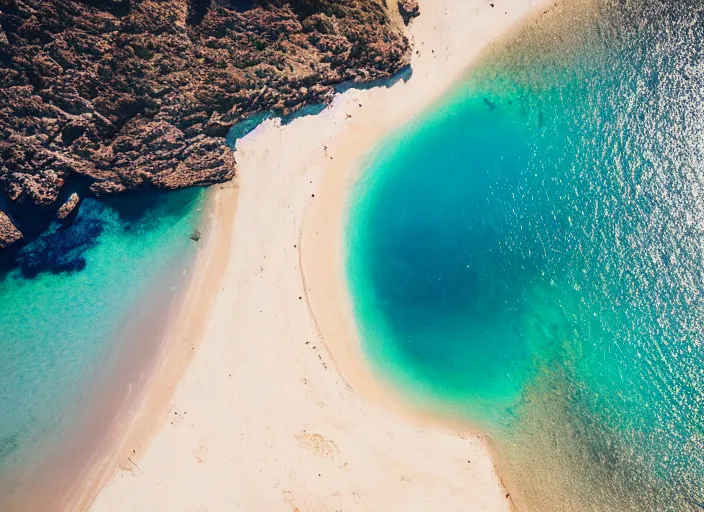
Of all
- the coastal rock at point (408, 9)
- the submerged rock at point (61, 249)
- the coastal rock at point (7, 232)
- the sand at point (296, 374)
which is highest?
the coastal rock at point (408, 9)

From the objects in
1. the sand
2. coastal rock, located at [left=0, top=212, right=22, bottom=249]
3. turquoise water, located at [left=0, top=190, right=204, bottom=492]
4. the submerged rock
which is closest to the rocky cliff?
coastal rock, located at [left=0, top=212, right=22, bottom=249]

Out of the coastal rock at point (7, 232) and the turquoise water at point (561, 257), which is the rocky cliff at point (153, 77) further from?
the turquoise water at point (561, 257)

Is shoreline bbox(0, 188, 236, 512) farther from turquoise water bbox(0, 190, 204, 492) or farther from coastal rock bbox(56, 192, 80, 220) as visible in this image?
coastal rock bbox(56, 192, 80, 220)

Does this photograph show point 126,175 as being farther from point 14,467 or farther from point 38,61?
point 14,467

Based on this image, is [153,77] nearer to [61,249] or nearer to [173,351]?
[61,249]

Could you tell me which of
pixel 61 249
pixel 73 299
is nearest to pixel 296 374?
pixel 73 299

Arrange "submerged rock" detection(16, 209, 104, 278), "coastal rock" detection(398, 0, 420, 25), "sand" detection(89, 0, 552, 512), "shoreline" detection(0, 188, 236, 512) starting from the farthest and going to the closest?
"coastal rock" detection(398, 0, 420, 25), "submerged rock" detection(16, 209, 104, 278), "shoreline" detection(0, 188, 236, 512), "sand" detection(89, 0, 552, 512)

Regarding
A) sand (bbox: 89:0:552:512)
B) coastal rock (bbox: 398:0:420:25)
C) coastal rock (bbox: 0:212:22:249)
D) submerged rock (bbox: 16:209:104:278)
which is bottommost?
sand (bbox: 89:0:552:512)

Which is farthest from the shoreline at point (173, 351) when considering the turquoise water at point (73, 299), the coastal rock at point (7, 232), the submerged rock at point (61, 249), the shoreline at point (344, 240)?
the coastal rock at point (7, 232)
